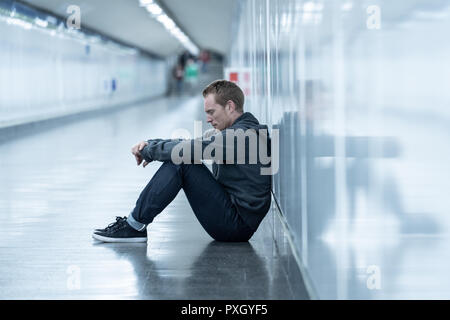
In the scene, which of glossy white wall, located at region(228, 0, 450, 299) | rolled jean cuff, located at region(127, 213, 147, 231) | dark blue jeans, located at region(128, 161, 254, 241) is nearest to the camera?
glossy white wall, located at region(228, 0, 450, 299)

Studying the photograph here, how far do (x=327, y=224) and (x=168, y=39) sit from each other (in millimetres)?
44060

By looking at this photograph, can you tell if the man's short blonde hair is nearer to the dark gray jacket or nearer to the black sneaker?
the dark gray jacket

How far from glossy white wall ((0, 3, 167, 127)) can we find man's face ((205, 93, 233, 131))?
46.9 feet

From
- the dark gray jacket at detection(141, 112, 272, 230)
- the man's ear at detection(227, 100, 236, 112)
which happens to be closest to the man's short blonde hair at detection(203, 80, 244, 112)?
the man's ear at detection(227, 100, 236, 112)

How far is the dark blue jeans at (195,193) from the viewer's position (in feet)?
16.2

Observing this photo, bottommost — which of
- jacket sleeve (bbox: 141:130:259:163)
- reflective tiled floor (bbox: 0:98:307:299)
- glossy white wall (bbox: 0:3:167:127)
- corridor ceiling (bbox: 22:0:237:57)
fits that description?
reflective tiled floor (bbox: 0:98:307:299)

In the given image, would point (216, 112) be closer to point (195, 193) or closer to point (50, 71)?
point (195, 193)

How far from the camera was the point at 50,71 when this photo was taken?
1006 inches

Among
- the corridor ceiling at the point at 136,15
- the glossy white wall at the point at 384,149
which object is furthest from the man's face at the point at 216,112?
the corridor ceiling at the point at 136,15

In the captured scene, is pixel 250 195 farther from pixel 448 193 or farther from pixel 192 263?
pixel 448 193

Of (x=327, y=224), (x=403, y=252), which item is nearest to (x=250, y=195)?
(x=327, y=224)

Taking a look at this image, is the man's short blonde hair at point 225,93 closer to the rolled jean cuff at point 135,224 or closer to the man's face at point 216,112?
the man's face at point 216,112

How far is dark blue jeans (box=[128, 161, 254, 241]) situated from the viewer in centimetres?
495

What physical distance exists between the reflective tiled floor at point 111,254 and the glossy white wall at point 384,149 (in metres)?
1.03
